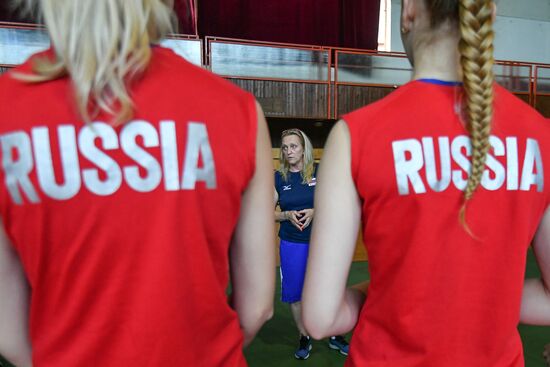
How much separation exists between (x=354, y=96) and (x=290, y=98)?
1.07 meters

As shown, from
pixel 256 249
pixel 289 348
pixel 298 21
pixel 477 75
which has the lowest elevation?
pixel 289 348

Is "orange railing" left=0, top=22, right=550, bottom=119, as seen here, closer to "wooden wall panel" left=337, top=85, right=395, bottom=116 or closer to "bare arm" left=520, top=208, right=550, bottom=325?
"wooden wall panel" left=337, top=85, right=395, bottom=116

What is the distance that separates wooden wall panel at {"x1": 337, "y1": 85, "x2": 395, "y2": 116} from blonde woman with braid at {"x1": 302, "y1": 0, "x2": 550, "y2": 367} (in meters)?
5.81

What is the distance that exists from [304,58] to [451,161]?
6096mm

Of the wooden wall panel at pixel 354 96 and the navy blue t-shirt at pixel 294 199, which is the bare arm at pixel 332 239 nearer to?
the navy blue t-shirt at pixel 294 199

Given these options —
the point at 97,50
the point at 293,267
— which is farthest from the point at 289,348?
the point at 97,50

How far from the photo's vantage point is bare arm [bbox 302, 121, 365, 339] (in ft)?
2.54

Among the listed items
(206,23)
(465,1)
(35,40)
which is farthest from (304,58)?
(465,1)

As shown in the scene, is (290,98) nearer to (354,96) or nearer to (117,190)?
(354,96)

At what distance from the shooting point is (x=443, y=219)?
2.43ft

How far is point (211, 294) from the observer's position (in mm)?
706

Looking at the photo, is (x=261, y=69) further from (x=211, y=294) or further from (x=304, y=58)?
(x=211, y=294)

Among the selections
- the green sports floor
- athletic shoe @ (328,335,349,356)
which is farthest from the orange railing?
athletic shoe @ (328,335,349,356)

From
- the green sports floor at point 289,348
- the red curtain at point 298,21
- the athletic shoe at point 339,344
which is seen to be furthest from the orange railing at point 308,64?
the athletic shoe at point 339,344
